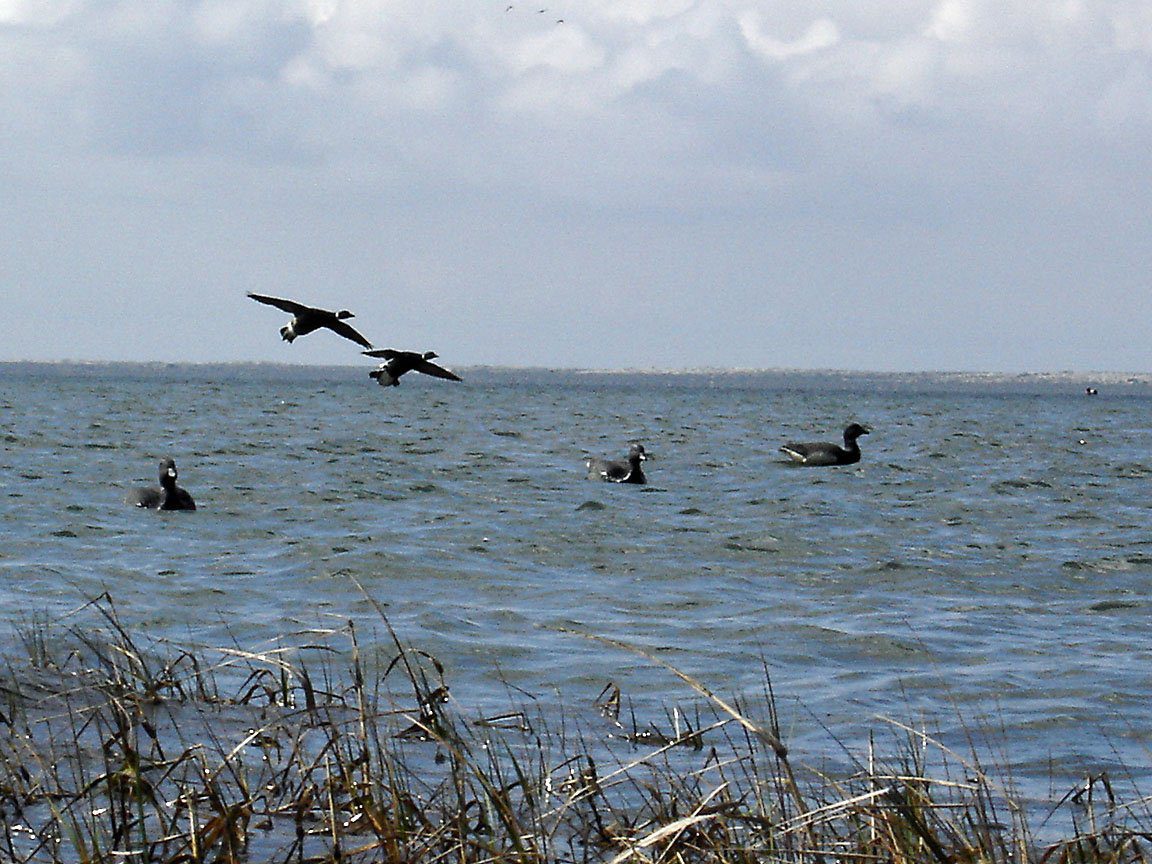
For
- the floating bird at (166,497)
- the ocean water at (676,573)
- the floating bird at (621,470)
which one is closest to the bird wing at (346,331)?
the ocean water at (676,573)

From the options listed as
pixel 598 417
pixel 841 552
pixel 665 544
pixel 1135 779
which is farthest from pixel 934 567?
pixel 598 417

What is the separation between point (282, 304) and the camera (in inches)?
445

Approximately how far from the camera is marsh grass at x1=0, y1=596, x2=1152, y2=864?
5094mm

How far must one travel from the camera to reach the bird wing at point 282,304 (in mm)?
10891

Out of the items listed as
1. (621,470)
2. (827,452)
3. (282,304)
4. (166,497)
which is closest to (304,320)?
(282,304)

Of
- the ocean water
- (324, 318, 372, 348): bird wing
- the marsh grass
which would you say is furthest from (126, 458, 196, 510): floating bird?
the marsh grass

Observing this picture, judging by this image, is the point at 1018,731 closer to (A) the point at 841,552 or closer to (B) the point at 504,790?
(B) the point at 504,790

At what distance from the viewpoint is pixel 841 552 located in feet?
64.7

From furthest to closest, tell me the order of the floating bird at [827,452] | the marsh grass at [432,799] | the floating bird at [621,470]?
1. the floating bird at [827,452]
2. the floating bird at [621,470]
3. the marsh grass at [432,799]

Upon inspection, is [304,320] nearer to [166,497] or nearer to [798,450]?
[166,497]

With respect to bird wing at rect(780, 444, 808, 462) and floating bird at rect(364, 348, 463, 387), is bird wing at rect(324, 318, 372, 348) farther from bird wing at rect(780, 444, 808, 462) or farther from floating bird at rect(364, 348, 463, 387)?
bird wing at rect(780, 444, 808, 462)

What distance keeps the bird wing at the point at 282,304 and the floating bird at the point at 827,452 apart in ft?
80.0

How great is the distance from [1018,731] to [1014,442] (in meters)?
41.6

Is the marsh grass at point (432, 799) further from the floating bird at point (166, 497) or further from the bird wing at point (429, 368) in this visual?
the floating bird at point (166, 497)
